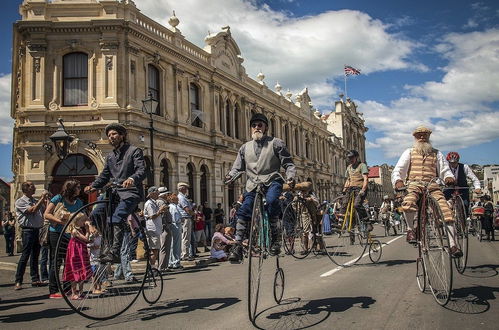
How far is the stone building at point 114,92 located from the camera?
2148cm

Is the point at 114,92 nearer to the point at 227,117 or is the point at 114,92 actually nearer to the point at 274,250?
the point at 227,117

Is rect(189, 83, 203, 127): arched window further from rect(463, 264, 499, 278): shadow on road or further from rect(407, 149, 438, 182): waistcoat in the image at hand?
rect(407, 149, 438, 182): waistcoat

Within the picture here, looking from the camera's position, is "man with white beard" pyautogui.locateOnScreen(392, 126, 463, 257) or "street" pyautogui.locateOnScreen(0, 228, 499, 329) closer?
"street" pyautogui.locateOnScreen(0, 228, 499, 329)

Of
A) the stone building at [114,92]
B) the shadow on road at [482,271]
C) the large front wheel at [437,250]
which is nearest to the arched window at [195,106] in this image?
the stone building at [114,92]

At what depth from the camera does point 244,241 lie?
18.0 ft

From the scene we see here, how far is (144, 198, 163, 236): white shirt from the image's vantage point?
36.2ft

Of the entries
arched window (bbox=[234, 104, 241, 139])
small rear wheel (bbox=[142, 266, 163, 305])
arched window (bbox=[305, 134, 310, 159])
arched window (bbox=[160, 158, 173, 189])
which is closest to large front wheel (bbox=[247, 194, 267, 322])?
small rear wheel (bbox=[142, 266, 163, 305])

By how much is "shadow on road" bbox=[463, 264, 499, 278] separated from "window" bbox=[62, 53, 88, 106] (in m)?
19.5

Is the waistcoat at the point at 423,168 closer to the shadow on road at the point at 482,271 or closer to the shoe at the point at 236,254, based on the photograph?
the shadow on road at the point at 482,271

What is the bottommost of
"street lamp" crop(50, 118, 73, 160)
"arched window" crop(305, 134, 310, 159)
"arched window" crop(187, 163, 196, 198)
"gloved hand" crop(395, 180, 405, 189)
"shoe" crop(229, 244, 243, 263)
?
"shoe" crop(229, 244, 243, 263)

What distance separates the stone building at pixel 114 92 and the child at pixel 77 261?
1270 centimetres

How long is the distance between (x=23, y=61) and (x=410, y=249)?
2053cm

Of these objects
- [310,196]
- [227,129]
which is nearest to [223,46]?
[227,129]

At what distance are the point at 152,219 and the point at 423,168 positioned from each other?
688cm
